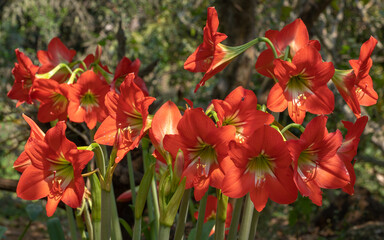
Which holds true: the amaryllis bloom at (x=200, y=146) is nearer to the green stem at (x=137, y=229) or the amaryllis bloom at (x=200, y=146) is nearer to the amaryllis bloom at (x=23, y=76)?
Answer: the green stem at (x=137, y=229)

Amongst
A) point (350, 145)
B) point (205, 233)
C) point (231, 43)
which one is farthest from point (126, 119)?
point (231, 43)

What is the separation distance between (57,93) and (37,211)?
2.13 feet

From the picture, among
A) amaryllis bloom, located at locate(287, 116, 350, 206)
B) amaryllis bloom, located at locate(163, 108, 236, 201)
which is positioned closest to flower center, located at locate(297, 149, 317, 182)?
amaryllis bloom, located at locate(287, 116, 350, 206)

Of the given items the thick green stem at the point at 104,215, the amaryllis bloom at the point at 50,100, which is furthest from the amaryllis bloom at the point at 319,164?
the amaryllis bloom at the point at 50,100

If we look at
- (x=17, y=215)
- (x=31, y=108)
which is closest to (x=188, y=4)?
(x=17, y=215)

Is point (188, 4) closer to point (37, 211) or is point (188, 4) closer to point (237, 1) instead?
point (237, 1)

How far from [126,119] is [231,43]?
2.04 m

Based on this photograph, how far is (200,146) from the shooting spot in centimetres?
106

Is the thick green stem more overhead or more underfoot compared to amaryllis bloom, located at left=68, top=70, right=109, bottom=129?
more underfoot

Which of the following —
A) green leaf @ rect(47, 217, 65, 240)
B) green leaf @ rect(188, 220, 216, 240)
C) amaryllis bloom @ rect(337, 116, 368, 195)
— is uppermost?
amaryllis bloom @ rect(337, 116, 368, 195)

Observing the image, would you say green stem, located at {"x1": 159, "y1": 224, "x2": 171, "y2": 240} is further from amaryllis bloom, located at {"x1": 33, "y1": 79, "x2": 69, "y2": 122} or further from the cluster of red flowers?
amaryllis bloom, located at {"x1": 33, "y1": 79, "x2": 69, "y2": 122}

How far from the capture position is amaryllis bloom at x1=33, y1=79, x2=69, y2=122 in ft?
4.96

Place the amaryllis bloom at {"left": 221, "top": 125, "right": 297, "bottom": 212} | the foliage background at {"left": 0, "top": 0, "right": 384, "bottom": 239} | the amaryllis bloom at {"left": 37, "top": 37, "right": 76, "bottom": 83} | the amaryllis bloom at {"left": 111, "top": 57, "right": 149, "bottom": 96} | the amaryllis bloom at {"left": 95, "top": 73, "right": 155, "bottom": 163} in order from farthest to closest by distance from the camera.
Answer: the foliage background at {"left": 0, "top": 0, "right": 384, "bottom": 239} → the amaryllis bloom at {"left": 37, "top": 37, "right": 76, "bottom": 83} → the amaryllis bloom at {"left": 111, "top": 57, "right": 149, "bottom": 96} → the amaryllis bloom at {"left": 95, "top": 73, "right": 155, "bottom": 163} → the amaryllis bloom at {"left": 221, "top": 125, "right": 297, "bottom": 212}

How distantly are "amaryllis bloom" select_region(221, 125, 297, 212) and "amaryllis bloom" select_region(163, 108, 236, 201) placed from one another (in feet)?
0.10
